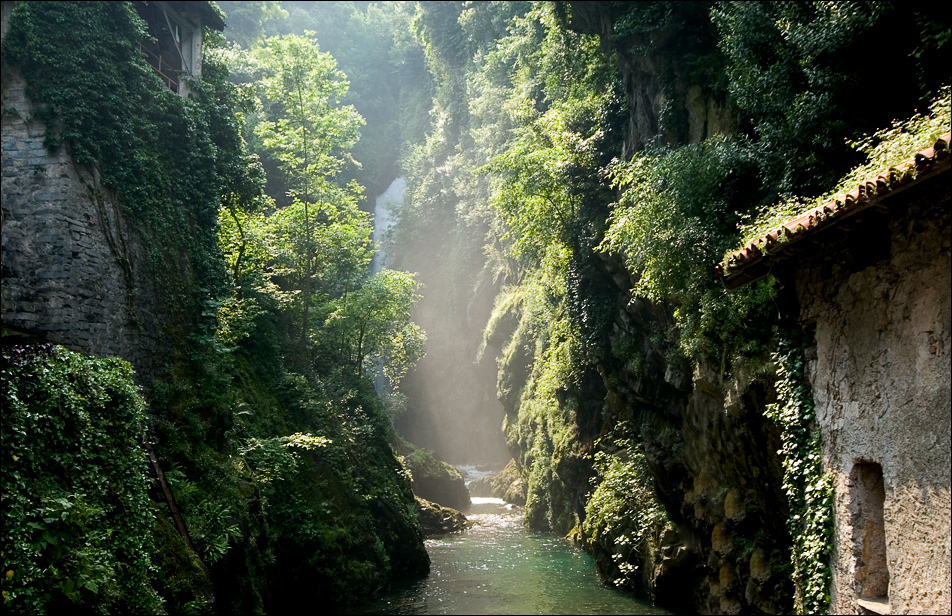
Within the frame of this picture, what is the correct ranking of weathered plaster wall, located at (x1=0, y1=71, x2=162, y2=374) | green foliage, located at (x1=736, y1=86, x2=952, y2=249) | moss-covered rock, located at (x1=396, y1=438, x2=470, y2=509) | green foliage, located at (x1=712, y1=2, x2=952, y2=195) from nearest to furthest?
green foliage, located at (x1=736, y1=86, x2=952, y2=249)
green foliage, located at (x1=712, y1=2, x2=952, y2=195)
weathered plaster wall, located at (x1=0, y1=71, x2=162, y2=374)
moss-covered rock, located at (x1=396, y1=438, x2=470, y2=509)

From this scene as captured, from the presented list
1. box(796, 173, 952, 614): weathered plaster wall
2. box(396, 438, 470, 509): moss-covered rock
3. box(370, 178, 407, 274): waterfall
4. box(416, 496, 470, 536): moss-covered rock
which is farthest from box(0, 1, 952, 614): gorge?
box(370, 178, 407, 274): waterfall

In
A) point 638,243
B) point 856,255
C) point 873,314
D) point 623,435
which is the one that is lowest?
point 623,435

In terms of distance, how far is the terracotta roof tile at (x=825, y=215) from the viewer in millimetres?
5500

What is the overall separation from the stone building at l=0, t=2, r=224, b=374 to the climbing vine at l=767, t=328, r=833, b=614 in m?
11.2

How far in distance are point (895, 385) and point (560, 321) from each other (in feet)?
43.3

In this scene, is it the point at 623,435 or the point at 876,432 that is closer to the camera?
the point at 876,432

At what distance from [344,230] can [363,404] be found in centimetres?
642

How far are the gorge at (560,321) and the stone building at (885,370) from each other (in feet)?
0.11

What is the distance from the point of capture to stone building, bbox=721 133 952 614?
5.83 metres

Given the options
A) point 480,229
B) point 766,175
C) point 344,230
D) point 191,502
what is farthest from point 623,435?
point 480,229

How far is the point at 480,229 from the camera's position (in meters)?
44.3

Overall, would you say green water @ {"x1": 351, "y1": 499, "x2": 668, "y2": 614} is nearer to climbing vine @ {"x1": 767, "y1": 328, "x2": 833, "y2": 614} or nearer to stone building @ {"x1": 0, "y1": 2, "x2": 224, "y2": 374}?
climbing vine @ {"x1": 767, "y1": 328, "x2": 833, "y2": 614}

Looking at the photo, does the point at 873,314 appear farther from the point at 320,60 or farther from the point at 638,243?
the point at 320,60

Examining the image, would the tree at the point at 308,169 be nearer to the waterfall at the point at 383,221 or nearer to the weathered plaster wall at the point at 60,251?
the weathered plaster wall at the point at 60,251
